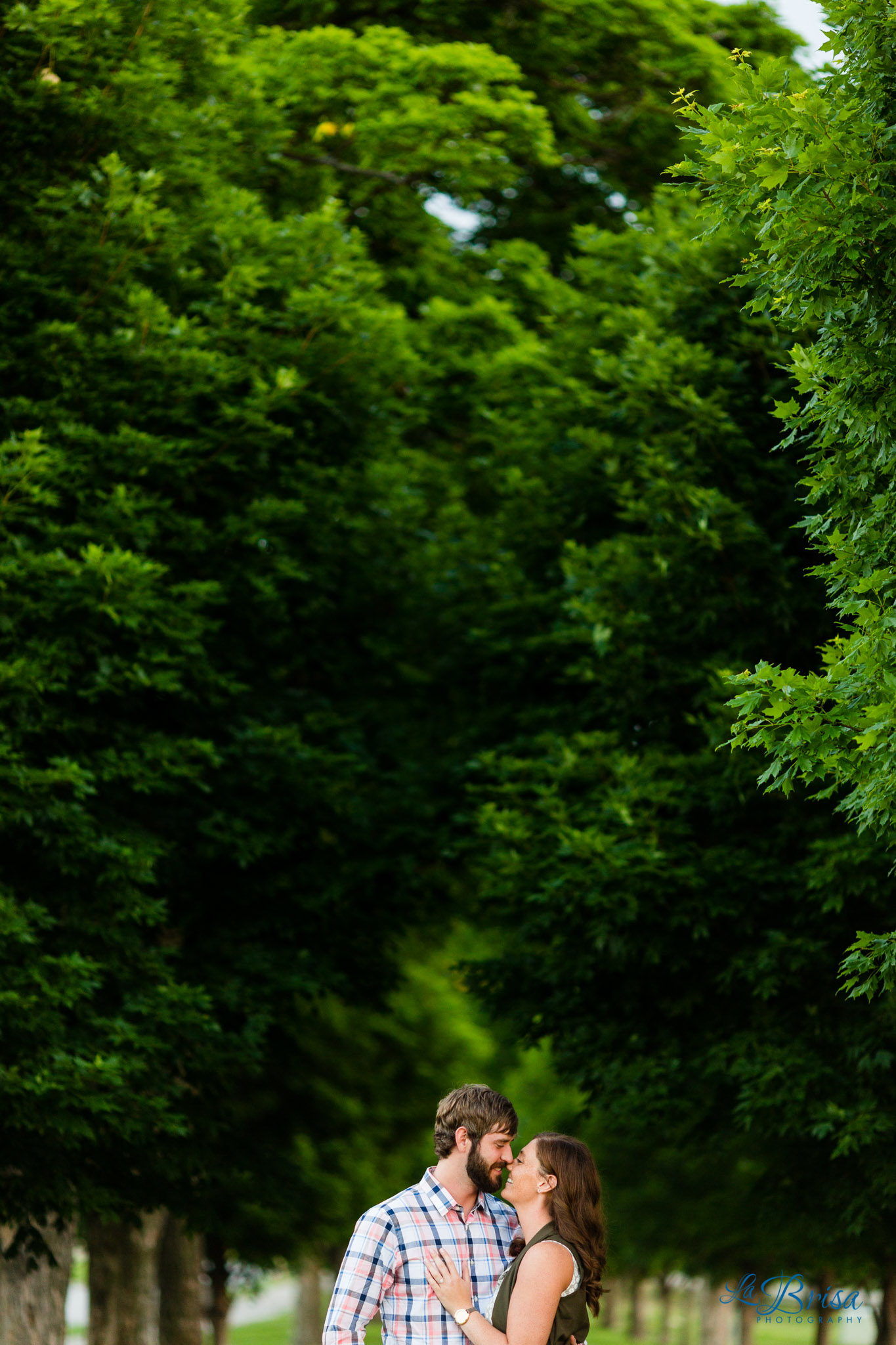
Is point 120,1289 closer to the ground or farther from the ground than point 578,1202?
closer to the ground

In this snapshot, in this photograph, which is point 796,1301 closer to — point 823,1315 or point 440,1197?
point 823,1315

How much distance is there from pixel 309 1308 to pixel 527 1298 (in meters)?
25.2

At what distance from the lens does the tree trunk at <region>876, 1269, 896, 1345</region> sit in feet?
64.4

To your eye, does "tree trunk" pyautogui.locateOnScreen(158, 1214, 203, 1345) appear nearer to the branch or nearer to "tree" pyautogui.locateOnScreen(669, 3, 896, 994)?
the branch

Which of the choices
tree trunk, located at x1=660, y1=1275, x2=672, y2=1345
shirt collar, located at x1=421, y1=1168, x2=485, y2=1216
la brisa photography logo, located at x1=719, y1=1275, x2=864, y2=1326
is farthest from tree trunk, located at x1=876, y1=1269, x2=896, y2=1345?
tree trunk, located at x1=660, y1=1275, x2=672, y2=1345

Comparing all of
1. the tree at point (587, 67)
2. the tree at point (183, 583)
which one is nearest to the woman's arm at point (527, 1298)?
the tree at point (183, 583)

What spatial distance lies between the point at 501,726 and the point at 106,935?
4.41m

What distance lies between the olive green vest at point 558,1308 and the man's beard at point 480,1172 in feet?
0.81

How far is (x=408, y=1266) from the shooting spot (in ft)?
16.1

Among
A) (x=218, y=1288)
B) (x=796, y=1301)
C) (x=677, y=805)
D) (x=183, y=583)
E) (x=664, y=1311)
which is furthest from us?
(x=664, y=1311)

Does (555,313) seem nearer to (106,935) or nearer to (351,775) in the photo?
(351,775)

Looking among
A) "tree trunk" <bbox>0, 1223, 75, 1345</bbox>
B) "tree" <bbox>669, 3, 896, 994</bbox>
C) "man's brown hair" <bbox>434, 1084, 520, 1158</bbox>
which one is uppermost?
"tree" <bbox>669, 3, 896, 994</bbox>

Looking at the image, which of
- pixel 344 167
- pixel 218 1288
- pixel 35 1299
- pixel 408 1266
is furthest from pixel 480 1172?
pixel 218 1288

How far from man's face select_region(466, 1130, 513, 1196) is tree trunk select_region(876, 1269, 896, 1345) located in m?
16.5
